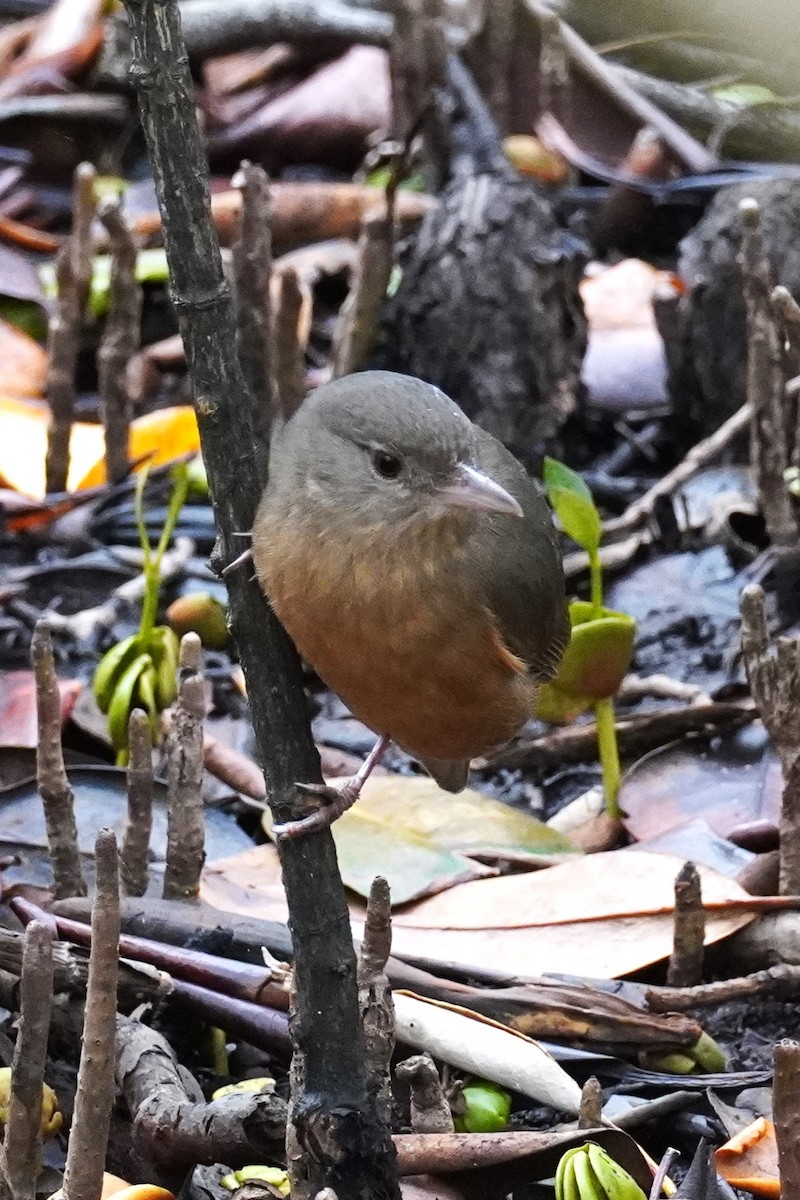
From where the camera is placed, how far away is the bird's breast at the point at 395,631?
7.89 ft

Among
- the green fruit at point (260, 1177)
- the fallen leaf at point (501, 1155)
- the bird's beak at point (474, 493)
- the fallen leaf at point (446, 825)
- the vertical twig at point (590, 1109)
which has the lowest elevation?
the fallen leaf at point (446, 825)

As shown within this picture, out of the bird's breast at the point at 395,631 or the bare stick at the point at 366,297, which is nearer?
the bird's breast at the point at 395,631

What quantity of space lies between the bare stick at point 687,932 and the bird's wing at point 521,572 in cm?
49

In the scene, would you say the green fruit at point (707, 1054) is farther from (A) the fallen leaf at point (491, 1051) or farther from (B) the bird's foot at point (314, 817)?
(B) the bird's foot at point (314, 817)

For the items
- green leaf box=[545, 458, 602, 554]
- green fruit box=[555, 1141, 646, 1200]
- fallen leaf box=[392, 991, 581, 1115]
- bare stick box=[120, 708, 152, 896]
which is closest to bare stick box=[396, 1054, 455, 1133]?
fallen leaf box=[392, 991, 581, 1115]

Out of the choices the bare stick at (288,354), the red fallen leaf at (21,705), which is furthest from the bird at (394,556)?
the bare stick at (288,354)

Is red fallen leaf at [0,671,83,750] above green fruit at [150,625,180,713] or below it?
below

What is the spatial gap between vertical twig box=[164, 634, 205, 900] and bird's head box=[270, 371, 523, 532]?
323 mm

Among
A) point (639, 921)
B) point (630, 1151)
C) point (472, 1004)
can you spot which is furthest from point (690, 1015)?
point (630, 1151)

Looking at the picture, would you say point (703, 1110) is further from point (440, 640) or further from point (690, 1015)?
point (440, 640)

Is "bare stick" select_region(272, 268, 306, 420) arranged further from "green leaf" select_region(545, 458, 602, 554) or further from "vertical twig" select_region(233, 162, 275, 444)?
"green leaf" select_region(545, 458, 602, 554)

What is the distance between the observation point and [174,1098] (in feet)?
7.96

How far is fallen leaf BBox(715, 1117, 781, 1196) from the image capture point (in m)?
2.41

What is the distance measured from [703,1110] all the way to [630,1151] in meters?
0.36
